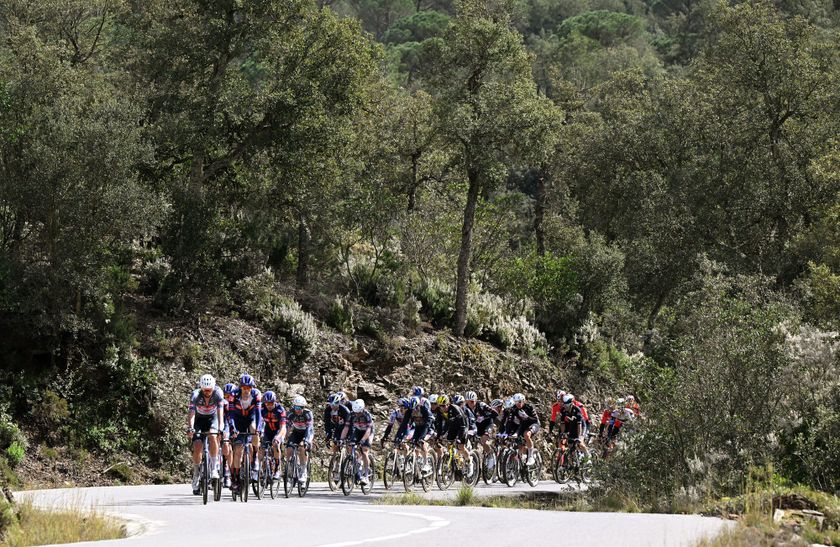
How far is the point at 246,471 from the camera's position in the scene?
19016mm

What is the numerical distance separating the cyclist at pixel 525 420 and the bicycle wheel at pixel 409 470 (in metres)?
4.37

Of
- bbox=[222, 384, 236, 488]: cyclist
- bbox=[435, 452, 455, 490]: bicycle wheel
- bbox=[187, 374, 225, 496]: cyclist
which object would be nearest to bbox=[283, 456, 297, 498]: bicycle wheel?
bbox=[222, 384, 236, 488]: cyclist

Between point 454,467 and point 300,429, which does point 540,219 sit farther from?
point 300,429

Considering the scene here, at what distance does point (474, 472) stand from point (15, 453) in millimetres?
10557

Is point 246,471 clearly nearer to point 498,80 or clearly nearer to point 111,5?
point 498,80

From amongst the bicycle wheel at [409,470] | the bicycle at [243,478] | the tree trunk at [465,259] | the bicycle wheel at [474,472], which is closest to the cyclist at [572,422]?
the bicycle wheel at [474,472]

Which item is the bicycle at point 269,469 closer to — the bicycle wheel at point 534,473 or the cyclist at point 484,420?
the cyclist at point 484,420

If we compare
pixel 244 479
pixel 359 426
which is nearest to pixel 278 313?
pixel 359 426

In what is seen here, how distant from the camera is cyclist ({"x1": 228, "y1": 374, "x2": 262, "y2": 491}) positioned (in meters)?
19.1

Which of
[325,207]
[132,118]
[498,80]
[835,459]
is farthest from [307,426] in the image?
[498,80]

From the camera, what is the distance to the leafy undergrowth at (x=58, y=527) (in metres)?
12.8

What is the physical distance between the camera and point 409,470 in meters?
23.4

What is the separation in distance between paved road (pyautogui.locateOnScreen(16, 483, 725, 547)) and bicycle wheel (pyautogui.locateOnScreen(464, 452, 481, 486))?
672 cm

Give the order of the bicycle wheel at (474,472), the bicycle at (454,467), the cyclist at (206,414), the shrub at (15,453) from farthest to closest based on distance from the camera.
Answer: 1. the bicycle wheel at (474,472)
2. the bicycle at (454,467)
3. the shrub at (15,453)
4. the cyclist at (206,414)
